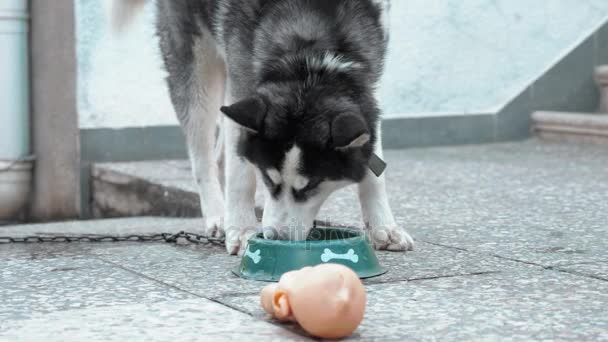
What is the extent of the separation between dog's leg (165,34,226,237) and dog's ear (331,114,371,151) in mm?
1350

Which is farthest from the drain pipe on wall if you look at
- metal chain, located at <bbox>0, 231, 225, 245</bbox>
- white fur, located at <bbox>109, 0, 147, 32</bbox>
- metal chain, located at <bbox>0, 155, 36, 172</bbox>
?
metal chain, located at <bbox>0, 231, 225, 245</bbox>

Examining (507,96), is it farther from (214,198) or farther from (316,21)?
(316,21)

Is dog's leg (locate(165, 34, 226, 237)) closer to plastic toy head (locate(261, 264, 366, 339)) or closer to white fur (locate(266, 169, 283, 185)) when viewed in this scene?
white fur (locate(266, 169, 283, 185))

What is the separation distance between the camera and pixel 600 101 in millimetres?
7051

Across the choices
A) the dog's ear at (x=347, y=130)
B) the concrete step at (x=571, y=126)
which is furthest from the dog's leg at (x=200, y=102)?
the concrete step at (x=571, y=126)

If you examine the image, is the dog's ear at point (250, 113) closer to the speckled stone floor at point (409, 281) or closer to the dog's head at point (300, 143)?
the dog's head at point (300, 143)

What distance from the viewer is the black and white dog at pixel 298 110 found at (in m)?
2.85

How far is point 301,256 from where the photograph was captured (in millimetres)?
2709

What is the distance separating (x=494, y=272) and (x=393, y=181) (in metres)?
2.18

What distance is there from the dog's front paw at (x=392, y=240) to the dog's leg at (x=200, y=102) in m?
0.94

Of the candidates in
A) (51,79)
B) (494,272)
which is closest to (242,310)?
(494,272)

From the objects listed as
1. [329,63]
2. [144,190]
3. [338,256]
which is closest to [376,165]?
[329,63]

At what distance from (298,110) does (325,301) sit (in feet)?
2.96

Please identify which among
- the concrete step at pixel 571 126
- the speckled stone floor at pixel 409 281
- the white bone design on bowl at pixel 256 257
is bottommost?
the speckled stone floor at pixel 409 281
